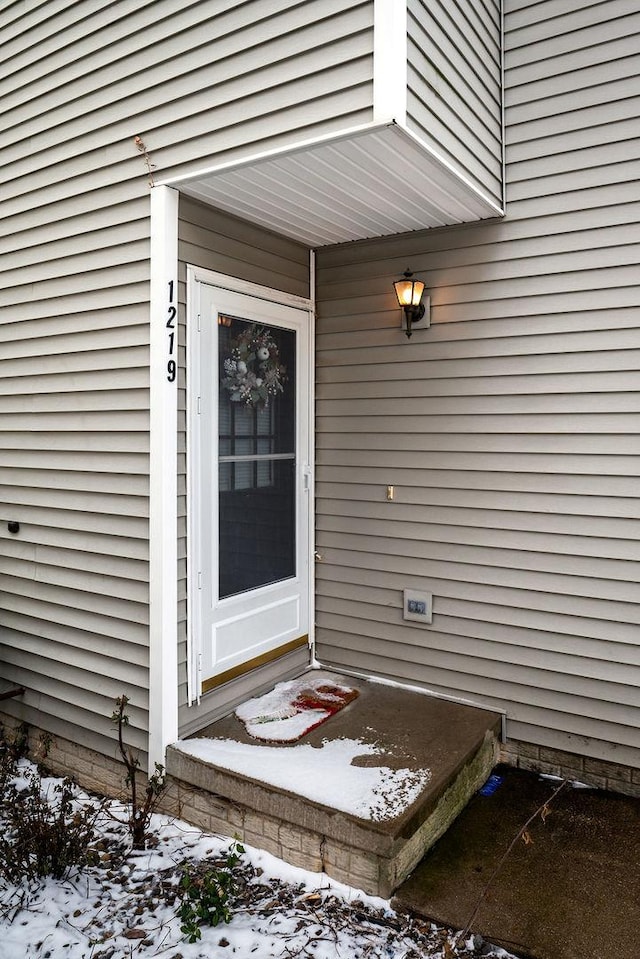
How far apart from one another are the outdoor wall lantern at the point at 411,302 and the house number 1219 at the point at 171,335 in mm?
1194

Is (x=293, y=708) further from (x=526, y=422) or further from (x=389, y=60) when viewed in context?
(x=389, y=60)

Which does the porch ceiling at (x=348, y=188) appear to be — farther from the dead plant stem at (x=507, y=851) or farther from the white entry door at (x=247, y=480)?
the dead plant stem at (x=507, y=851)

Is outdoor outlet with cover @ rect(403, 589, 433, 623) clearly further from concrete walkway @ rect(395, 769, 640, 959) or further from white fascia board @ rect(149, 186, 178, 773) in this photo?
white fascia board @ rect(149, 186, 178, 773)

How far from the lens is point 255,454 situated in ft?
11.9

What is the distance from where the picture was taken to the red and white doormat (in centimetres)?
321

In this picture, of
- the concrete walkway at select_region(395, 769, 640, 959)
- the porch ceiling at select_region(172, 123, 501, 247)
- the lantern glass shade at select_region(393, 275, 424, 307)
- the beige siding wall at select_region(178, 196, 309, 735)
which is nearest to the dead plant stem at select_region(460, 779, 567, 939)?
the concrete walkway at select_region(395, 769, 640, 959)

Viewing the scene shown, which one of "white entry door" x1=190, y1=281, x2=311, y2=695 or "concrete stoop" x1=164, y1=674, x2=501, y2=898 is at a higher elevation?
"white entry door" x1=190, y1=281, x2=311, y2=695

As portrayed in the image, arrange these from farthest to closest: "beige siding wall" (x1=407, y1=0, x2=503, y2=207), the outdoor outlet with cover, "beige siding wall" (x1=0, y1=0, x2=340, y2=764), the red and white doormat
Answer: the outdoor outlet with cover, the red and white doormat, "beige siding wall" (x1=0, y1=0, x2=340, y2=764), "beige siding wall" (x1=407, y1=0, x2=503, y2=207)

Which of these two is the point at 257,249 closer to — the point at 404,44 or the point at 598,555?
the point at 404,44

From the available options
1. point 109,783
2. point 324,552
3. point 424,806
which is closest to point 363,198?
point 324,552

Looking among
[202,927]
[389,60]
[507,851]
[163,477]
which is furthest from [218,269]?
[507,851]

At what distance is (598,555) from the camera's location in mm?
3164

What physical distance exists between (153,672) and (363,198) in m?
2.43

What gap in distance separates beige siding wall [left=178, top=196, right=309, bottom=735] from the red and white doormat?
0.34 feet
